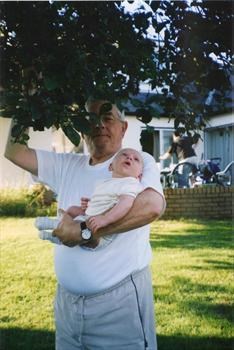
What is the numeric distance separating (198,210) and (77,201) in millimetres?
7706

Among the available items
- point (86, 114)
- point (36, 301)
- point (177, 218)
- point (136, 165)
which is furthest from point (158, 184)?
point (177, 218)

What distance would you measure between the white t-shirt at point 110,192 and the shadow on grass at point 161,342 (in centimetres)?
195

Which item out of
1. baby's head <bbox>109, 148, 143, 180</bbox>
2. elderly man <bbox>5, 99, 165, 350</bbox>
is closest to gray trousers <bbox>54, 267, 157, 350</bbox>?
elderly man <bbox>5, 99, 165, 350</bbox>

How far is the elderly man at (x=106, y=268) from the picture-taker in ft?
7.02

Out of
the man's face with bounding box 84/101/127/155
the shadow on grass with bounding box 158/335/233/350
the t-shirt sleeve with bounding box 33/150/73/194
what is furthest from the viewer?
the shadow on grass with bounding box 158/335/233/350

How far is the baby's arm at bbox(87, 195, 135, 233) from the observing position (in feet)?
6.86

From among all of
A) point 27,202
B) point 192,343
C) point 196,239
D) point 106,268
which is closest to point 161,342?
point 192,343

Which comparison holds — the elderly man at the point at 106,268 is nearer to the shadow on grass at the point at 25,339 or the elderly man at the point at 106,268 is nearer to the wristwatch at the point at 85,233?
the wristwatch at the point at 85,233

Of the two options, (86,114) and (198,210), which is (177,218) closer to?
(198,210)

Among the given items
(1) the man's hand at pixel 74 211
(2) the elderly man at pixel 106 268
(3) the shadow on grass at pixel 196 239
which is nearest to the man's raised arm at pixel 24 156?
(2) the elderly man at pixel 106 268

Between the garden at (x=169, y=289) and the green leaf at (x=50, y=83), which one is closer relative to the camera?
the green leaf at (x=50, y=83)

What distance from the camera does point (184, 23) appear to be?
298 cm

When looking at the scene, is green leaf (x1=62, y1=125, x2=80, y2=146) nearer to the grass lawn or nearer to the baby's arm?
the baby's arm

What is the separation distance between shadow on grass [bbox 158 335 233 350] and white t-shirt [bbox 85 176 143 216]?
1951 millimetres
